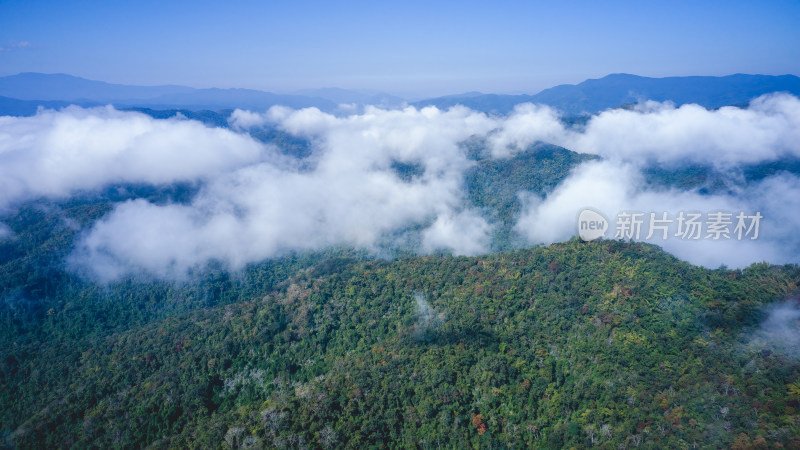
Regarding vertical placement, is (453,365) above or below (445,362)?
above

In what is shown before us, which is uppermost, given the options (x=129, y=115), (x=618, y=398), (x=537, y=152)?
(x=129, y=115)

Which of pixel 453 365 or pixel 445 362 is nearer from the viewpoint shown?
pixel 453 365

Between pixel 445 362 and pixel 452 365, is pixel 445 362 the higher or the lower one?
the lower one

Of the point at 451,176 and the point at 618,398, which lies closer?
the point at 618,398

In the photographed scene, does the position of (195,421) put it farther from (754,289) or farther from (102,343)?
(754,289)

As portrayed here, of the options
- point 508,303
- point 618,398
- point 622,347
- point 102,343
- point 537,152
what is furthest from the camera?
point 537,152

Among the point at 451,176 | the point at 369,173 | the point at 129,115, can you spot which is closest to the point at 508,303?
the point at 451,176

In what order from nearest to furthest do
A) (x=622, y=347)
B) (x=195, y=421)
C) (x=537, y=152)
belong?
(x=622, y=347) → (x=195, y=421) → (x=537, y=152)

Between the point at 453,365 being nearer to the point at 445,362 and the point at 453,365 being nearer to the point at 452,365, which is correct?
the point at 452,365

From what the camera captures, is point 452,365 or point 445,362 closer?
point 452,365

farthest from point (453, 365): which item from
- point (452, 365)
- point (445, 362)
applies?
point (445, 362)

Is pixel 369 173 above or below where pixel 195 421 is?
above
